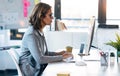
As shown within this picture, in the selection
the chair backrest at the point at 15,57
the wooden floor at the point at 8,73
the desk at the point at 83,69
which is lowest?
the wooden floor at the point at 8,73

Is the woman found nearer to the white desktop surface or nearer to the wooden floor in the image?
the white desktop surface

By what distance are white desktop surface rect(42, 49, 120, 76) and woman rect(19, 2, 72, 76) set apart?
10 centimetres

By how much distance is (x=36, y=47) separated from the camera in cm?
246

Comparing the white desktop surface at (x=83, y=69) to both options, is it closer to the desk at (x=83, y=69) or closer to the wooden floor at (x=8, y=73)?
the desk at (x=83, y=69)

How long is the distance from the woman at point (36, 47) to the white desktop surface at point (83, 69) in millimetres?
96

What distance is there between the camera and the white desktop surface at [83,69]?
2.19 metres

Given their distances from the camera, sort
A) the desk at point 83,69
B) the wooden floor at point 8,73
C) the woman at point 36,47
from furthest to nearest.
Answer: the wooden floor at point 8,73 → the woman at point 36,47 → the desk at point 83,69

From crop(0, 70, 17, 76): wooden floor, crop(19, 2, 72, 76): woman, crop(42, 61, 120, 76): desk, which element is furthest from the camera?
crop(0, 70, 17, 76): wooden floor

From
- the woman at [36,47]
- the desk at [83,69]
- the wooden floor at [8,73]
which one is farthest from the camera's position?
the wooden floor at [8,73]

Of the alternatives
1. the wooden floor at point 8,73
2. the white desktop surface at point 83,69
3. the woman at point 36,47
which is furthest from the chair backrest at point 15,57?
the wooden floor at point 8,73

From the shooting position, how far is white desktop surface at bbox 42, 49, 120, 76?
7.18 feet

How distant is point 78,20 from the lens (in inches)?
211

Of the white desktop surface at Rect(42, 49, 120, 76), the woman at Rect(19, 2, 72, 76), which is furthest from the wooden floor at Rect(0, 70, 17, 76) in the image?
the white desktop surface at Rect(42, 49, 120, 76)

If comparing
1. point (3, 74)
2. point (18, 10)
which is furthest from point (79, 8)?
point (3, 74)
